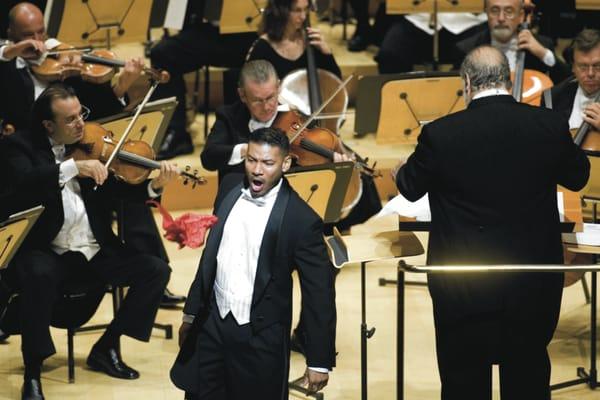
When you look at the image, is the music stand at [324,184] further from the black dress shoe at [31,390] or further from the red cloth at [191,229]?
the black dress shoe at [31,390]

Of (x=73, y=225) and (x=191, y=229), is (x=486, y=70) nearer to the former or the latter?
(x=191, y=229)

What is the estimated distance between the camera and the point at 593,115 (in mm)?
4949

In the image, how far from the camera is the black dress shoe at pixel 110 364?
5.22m

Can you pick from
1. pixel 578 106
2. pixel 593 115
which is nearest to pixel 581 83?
pixel 578 106

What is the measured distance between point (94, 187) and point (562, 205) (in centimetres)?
195

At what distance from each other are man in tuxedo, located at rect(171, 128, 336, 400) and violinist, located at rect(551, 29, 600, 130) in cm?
170

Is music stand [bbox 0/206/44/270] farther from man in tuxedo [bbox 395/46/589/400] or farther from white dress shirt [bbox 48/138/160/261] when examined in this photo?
man in tuxedo [bbox 395/46/589/400]

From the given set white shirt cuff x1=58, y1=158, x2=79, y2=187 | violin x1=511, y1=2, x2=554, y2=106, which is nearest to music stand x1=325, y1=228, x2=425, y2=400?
white shirt cuff x1=58, y1=158, x2=79, y2=187

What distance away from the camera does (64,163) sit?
4.94 meters

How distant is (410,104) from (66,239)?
5.60 ft

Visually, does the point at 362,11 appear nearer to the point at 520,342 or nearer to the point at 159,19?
the point at 159,19

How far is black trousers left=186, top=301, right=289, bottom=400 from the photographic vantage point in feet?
13.2

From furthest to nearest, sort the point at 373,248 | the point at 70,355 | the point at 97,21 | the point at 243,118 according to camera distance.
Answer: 1. the point at 97,21
2. the point at 243,118
3. the point at 70,355
4. the point at 373,248

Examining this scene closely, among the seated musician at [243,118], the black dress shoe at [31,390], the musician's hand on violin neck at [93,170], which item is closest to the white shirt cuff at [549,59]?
the seated musician at [243,118]
